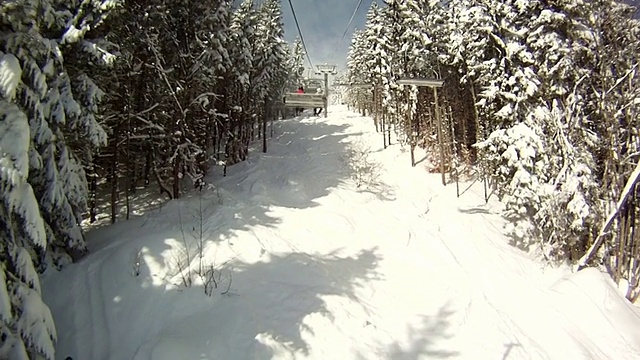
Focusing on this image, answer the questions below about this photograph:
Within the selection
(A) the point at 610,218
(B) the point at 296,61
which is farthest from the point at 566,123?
(B) the point at 296,61

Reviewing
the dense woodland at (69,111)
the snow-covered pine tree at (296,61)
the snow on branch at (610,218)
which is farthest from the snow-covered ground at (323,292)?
the snow-covered pine tree at (296,61)

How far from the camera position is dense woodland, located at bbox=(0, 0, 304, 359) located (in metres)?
4.28

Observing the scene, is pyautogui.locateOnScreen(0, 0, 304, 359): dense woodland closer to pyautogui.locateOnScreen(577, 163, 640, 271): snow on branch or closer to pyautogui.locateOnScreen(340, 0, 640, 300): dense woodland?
pyautogui.locateOnScreen(340, 0, 640, 300): dense woodland

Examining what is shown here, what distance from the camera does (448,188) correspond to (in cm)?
1733

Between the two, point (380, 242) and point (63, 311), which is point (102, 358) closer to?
point (63, 311)

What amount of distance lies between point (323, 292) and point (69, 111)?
6.39m

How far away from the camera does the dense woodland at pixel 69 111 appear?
4281 millimetres

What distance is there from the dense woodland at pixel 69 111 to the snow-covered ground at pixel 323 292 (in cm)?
113

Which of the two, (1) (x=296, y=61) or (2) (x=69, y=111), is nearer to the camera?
(2) (x=69, y=111)

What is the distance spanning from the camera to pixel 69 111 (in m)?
6.48

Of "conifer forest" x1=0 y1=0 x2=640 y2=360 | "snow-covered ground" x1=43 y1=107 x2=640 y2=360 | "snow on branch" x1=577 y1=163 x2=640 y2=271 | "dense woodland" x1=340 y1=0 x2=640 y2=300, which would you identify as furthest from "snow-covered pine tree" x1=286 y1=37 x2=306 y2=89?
"snow on branch" x1=577 y1=163 x2=640 y2=271

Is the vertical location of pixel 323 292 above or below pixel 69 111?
below

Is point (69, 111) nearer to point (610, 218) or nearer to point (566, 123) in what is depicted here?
point (566, 123)

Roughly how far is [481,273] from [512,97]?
662 cm
